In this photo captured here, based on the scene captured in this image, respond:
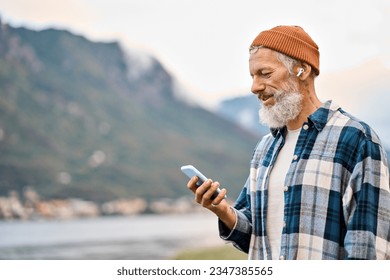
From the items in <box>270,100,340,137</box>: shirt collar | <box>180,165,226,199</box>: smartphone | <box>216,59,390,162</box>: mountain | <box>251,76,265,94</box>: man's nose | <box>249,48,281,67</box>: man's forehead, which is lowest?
<box>180,165,226,199</box>: smartphone

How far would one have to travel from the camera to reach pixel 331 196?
189cm

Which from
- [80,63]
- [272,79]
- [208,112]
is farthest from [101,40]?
[272,79]

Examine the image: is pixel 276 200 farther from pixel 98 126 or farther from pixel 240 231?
pixel 98 126

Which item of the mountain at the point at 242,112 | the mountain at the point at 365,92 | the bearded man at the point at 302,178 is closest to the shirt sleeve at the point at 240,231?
the bearded man at the point at 302,178

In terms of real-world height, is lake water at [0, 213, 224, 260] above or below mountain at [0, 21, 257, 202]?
below

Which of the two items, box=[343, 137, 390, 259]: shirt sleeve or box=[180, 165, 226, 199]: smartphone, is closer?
box=[343, 137, 390, 259]: shirt sleeve

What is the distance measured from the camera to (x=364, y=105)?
812 cm

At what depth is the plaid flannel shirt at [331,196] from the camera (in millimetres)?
1826

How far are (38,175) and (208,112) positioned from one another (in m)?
7.23

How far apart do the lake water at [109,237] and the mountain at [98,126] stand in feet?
6.37

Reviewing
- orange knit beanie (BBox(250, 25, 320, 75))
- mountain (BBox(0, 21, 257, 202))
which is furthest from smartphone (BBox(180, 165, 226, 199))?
mountain (BBox(0, 21, 257, 202))

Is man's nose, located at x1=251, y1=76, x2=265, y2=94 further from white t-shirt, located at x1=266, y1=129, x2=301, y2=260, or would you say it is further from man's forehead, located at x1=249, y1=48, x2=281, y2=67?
white t-shirt, located at x1=266, y1=129, x2=301, y2=260

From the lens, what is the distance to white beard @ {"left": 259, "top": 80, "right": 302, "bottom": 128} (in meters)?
2.03

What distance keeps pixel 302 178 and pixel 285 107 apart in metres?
0.21
